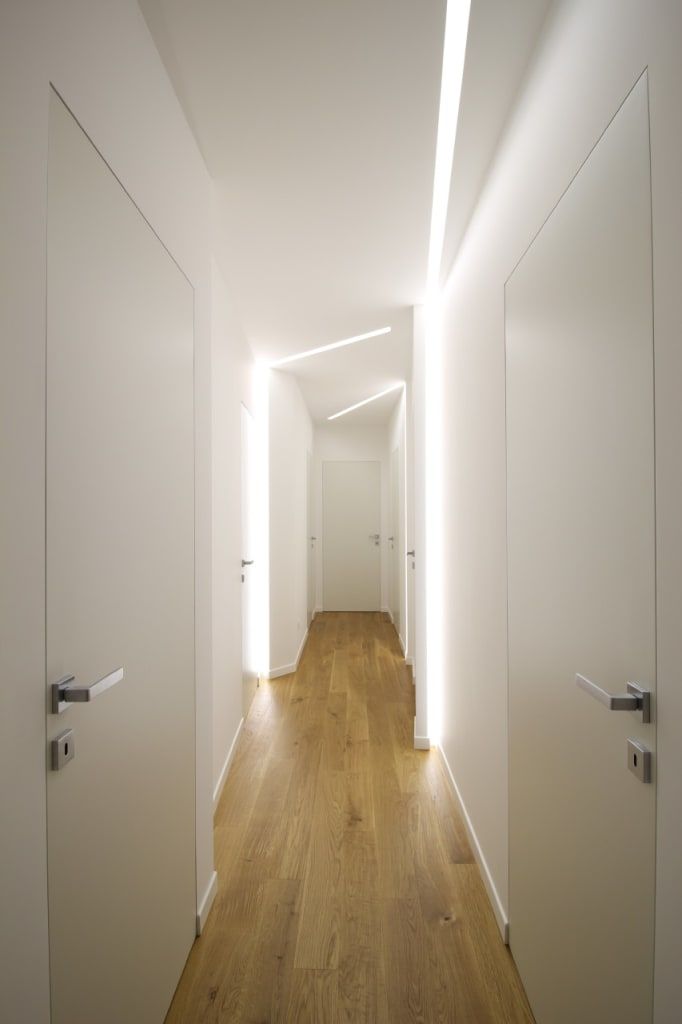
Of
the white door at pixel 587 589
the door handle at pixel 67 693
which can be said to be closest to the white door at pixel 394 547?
the white door at pixel 587 589

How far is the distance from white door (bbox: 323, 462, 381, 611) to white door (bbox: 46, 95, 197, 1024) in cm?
590

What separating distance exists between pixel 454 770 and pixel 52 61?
113 inches

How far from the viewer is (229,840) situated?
226cm

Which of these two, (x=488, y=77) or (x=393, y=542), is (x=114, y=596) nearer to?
(x=488, y=77)

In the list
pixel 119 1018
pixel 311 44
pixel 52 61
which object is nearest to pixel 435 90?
pixel 311 44

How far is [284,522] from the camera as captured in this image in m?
4.66

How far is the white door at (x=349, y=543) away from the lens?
7.55 m

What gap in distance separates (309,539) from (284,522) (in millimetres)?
1839

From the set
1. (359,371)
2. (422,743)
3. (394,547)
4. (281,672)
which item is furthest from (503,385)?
(394,547)

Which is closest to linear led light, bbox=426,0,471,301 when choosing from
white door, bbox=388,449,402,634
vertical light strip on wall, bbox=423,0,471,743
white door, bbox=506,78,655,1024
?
vertical light strip on wall, bbox=423,0,471,743

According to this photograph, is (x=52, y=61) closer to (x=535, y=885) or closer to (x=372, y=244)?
(x=372, y=244)

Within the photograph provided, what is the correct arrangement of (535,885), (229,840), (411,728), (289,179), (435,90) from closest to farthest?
(535,885)
(435,90)
(289,179)
(229,840)
(411,728)

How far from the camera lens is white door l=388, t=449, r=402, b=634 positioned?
6016 mm

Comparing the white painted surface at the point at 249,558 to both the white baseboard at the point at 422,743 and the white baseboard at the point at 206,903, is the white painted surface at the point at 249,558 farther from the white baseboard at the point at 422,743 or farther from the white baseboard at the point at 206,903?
the white baseboard at the point at 206,903
